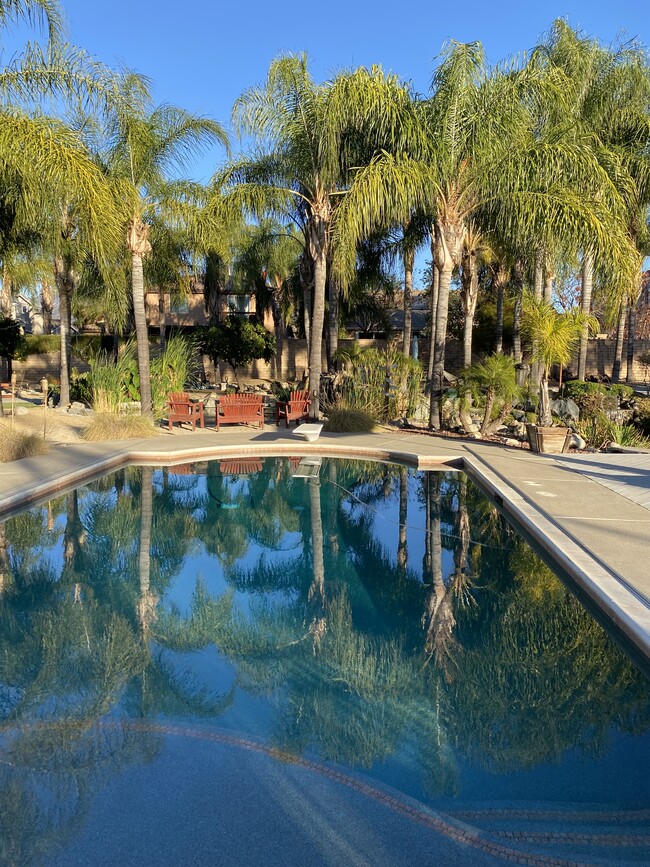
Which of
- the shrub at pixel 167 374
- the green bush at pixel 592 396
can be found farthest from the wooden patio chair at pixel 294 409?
the green bush at pixel 592 396

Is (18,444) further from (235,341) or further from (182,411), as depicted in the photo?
(235,341)

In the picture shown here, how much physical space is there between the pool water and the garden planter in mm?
5185

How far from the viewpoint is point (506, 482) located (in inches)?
389

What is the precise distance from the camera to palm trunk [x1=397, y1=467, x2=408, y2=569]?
289 inches

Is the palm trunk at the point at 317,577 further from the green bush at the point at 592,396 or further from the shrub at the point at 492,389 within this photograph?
the green bush at the point at 592,396

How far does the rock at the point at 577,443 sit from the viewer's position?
13469mm

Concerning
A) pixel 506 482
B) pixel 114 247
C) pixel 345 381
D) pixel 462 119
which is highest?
pixel 462 119

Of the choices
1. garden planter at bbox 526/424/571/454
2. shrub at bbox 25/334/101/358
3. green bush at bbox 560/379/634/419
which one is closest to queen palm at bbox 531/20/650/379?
green bush at bbox 560/379/634/419

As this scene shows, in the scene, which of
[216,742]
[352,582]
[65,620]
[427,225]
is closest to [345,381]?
[427,225]

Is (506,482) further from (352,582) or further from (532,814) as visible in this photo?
(532,814)

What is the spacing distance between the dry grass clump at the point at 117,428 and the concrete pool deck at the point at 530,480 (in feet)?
1.55

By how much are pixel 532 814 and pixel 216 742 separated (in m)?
1.69

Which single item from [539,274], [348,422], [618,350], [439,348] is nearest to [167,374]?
[348,422]

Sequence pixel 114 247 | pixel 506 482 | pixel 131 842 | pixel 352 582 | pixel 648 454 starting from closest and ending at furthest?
pixel 131 842 → pixel 352 582 → pixel 506 482 → pixel 648 454 → pixel 114 247
